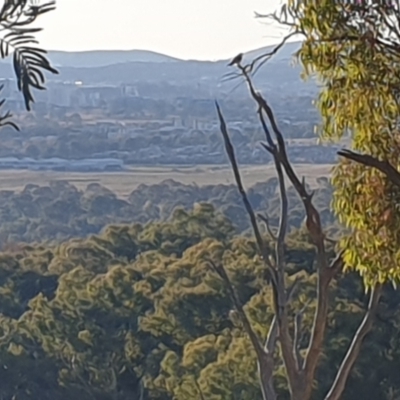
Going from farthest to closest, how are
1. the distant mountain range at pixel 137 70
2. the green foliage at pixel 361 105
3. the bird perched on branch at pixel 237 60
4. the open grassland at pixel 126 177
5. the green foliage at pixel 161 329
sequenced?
the open grassland at pixel 126 177 < the distant mountain range at pixel 137 70 < the green foliage at pixel 161 329 < the bird perched on branch at pixel 237 60 < the green foliage at pixel 361 105

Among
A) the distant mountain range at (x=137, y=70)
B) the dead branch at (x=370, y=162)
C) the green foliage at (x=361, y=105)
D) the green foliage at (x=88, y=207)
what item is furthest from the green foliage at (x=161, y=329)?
the dead branch at (x=370, y=162)

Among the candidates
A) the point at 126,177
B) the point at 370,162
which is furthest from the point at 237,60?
the point at 126,177

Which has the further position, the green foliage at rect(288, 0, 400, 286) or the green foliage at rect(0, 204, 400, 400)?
the green foliage at rect(0, 204, 400, 400)

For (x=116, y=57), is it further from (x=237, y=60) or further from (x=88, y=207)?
(x=237, y=60)

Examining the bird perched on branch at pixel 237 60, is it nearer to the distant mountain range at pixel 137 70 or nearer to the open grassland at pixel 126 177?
the distant mountain range at pixel 137 70

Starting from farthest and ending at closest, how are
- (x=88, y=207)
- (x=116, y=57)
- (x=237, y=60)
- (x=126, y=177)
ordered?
1. (x=126, y=177)
2. (x=88, y=207)
3. (x=116, y=57)
4. (x=237, y=60)

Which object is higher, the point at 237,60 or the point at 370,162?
the point at 237,60

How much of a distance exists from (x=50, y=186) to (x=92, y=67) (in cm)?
347

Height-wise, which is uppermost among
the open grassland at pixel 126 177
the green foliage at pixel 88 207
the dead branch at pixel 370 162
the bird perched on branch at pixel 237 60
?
the bird perched on branch at pixel 237 60

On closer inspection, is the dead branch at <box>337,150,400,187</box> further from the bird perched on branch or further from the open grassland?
the open grassland

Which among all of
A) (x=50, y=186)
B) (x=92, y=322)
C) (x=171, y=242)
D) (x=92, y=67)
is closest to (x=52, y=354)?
(x=92, y=322)

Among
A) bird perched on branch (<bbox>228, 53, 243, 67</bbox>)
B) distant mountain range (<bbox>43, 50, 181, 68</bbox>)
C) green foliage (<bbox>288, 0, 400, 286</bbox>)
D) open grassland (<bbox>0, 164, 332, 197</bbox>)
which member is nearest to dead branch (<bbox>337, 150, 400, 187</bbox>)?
green foliage (<bbox>288, 0, 400, 286</bbox>)

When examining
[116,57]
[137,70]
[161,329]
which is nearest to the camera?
[161,329]

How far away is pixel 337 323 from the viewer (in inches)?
444
